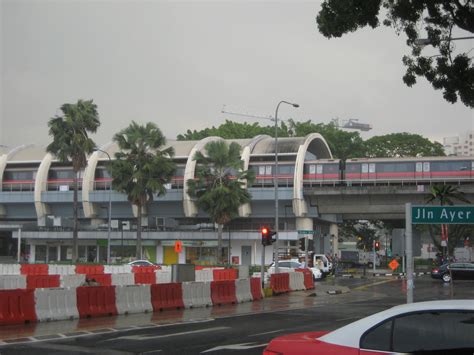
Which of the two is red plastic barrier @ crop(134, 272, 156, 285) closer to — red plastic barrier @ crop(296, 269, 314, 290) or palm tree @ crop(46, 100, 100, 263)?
red plastic barrier @ crop(296, 269, 314, 290)

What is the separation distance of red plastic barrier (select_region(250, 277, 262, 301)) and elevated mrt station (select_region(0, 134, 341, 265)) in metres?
34.3

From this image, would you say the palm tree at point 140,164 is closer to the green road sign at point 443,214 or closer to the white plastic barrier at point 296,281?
the white plastic barrier at point 296,281

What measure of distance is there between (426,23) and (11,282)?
19.0 m

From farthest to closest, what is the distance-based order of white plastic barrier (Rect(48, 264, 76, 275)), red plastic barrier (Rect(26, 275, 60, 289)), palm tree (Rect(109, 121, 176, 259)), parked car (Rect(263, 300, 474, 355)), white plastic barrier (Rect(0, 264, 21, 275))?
palm tree (Rect(109, 121, 176, 259))
white plastic barrier (Rect(48, 264, 76, 275))
white plastic barrier (Rect(0, 264, 21, 275))
red plastic barrier (Rect(26, 275, 60, 289))
parked car (Rect(263, 300, 474, 355))

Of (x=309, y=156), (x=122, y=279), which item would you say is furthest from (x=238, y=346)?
(x=309, y=156)

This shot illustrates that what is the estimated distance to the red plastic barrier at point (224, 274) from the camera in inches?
1403

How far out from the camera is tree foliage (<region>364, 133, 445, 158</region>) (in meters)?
79.8

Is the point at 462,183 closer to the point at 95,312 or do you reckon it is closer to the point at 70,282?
the point at 70,282

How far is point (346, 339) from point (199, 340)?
826 centimetres

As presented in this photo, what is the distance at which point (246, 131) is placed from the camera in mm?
92438

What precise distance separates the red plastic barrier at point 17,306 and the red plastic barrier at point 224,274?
19387 millimetres

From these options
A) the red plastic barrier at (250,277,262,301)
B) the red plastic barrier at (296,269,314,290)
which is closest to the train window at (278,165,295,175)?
the red plastic barrier at (296,269,314,290)

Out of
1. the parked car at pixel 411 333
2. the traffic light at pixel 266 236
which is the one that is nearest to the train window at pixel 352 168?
the traffic light at pixel 266 236

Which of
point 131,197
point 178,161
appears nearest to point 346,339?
point 131,197
